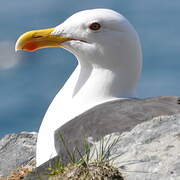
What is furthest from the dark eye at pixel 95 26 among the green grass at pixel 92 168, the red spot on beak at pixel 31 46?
the green grass at pixel 92 168

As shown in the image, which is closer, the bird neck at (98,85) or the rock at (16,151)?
the bird neck at (98,85)

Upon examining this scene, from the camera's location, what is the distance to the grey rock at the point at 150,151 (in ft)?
18.6

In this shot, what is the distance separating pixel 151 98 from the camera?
8797 mm

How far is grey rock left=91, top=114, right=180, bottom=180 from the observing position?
5684mm

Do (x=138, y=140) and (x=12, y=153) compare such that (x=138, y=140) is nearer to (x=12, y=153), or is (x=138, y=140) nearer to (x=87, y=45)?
(x=87, y=45)

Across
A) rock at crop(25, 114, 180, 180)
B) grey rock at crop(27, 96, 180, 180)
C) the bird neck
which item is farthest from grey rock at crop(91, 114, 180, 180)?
the bird neck

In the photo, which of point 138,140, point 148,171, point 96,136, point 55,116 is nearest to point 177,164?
point 148,171

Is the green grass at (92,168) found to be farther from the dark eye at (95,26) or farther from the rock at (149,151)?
the dark eye at (95,26)

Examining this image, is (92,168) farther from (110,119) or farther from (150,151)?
(110,119)

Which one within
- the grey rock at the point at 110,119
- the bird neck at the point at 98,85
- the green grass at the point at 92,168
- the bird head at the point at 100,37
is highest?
the bird head at the point at 100,37

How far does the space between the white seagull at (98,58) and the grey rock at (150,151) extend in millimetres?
2891

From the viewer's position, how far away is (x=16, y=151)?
12086mm

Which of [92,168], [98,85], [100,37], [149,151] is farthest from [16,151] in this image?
[149,151]

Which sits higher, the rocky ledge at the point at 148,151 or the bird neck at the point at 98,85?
the bird neck at the point at 98,85
